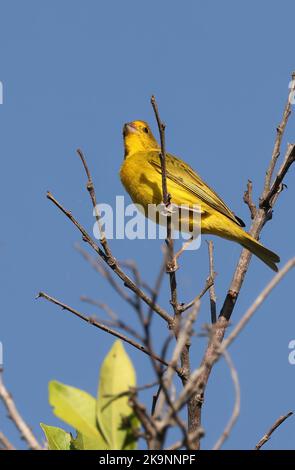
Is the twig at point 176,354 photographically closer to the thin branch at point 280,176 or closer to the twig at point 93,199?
the twig at point 93,199

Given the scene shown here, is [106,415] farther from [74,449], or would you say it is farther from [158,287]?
[158,287]

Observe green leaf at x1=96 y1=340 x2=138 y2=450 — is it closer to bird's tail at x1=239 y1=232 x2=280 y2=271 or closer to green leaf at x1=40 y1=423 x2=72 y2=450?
green leaf at x1=40 y1=423 x2=72 y2=450

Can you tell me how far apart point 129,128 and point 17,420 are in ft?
22.2

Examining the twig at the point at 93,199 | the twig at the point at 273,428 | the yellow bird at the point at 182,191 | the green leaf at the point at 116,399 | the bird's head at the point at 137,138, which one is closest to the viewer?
the green leaf at the point at 116,399

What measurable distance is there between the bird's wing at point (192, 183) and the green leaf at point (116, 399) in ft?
15.4

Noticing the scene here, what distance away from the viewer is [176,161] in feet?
25.2

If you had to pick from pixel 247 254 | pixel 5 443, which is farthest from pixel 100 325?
pixel 5 443

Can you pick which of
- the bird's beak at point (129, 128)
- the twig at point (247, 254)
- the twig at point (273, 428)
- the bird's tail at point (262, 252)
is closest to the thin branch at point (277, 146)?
the twig at point (247, 254)

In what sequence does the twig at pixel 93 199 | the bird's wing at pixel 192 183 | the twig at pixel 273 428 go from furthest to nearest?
the bird's wing at pixel 192 183, the twig at pixel 93 199, the twig at pixel 273 428

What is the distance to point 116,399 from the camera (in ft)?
7.04

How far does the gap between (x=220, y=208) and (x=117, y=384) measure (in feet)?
15.9

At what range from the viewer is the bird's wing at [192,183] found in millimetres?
6886

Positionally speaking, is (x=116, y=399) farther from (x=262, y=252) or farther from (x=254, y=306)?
(x=262, y=252)
